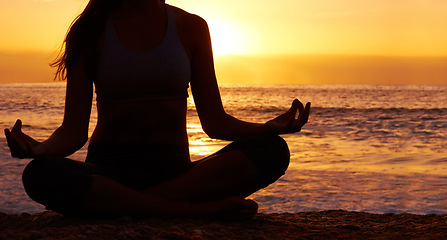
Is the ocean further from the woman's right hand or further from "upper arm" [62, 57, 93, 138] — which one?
the woman's right hand

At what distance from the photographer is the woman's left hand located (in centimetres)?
250

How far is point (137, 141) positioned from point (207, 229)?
59 cm

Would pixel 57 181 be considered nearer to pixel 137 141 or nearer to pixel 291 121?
pixel 137 141

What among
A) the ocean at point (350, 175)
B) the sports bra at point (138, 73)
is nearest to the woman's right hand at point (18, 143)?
the sports bra at point (138, 73)

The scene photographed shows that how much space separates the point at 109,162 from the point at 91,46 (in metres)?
0.61

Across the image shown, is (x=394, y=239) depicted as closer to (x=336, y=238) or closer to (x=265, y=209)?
(x=336, y=238)

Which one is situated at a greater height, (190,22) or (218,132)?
(190,22)

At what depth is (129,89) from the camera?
8.38ft

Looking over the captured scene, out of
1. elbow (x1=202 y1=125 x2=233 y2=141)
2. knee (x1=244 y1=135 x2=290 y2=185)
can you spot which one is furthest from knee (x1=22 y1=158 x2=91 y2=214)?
knee (x1=244 y1=135 x2=290 y2=185)

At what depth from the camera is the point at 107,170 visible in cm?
263

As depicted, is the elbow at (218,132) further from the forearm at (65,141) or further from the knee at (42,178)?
the knee at (42,178)

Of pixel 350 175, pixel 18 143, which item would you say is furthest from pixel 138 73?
pixel 350 175

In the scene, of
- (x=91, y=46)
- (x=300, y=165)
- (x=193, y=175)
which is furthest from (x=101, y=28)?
(x=300, y=165)

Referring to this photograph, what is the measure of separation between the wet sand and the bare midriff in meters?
0.41
